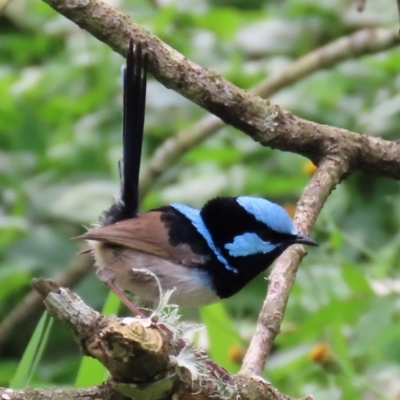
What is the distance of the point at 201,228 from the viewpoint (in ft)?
7.90

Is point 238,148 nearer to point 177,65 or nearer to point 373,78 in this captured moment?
point 373,78

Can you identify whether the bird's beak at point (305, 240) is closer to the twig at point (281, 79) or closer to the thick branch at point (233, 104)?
the thick branch at point (233, 104)

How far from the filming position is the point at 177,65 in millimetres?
2076

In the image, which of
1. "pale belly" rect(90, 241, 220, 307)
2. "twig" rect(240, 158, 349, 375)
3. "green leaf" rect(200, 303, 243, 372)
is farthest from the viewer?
"green leaf" rect(200, 303, 243, 372)

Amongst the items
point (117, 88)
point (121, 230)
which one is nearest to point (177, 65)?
point (121, 230)

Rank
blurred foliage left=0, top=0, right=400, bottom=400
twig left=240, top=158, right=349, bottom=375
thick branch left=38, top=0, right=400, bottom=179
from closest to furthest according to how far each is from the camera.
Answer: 1. twig left=240, top=158, right=349, bottom=375
2. thick branch left=38, top=0, right=400, bottom=179
3. blurred foliage left=0, top=0, right=400, bottom=400

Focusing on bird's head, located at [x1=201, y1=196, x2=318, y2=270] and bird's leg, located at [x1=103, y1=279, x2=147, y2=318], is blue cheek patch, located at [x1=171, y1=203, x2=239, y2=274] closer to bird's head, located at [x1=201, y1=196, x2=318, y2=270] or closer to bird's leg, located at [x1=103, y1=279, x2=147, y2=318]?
bird's head, located at [x1=201, y1=196, x2=318, y2=270]

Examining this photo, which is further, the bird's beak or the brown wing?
the brown wing

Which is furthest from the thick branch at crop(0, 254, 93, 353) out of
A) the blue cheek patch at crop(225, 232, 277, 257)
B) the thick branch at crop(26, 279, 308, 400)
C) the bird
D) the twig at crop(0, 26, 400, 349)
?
the thick branch at crop(26, 279, 308, 400)

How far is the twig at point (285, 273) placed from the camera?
1.85 meters

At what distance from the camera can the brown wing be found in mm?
2307

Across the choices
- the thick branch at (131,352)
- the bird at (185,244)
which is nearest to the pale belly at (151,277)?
the bird at (185,244)

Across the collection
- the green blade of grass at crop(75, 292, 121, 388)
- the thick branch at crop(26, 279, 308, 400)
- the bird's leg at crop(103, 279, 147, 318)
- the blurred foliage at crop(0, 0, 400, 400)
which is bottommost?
the thick branch at crop(26, 279, 308, 400)

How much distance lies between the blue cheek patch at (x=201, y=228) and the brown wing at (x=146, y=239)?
5cm
